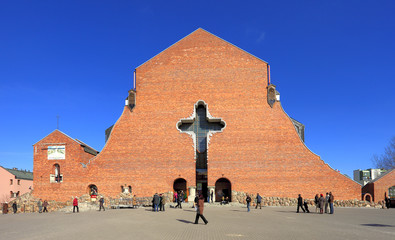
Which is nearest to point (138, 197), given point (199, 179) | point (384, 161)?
point (199, 179)

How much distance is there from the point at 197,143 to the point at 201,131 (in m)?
1.19

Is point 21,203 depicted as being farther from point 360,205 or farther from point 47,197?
point 360,205

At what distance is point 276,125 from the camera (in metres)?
29.0

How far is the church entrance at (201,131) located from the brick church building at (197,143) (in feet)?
0.31

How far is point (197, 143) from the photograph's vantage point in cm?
3073

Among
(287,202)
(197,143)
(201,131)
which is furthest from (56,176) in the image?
(287,202)

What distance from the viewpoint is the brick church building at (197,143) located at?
28172 mm

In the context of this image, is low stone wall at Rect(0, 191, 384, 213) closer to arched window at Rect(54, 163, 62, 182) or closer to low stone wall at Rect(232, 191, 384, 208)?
low stone wall at Rect(232, 191, 384, 208)

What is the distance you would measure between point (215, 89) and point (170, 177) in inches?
352

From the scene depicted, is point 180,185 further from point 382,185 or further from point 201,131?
point 382,185

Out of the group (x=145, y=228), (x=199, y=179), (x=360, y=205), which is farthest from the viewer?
(x=199, y=179)

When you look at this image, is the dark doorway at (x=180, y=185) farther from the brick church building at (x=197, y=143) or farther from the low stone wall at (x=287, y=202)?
the low stone wall at (x=287, y=202)

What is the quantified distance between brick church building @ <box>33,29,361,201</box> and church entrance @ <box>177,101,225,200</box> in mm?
94

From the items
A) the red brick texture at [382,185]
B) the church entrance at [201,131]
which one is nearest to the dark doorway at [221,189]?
the church entrance at [201,131]
